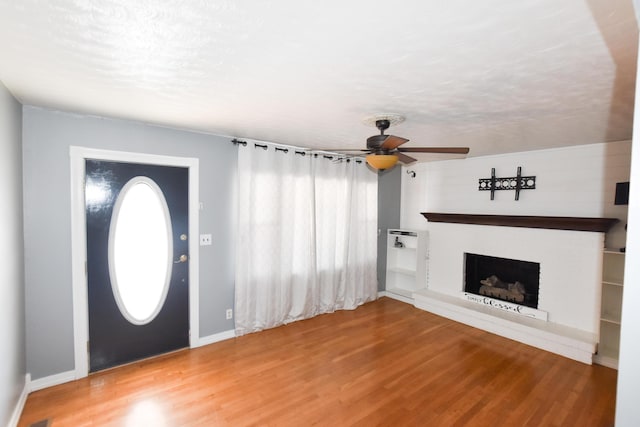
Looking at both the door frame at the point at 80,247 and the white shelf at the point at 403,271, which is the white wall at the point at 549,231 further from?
the door frame at the point at 80,247

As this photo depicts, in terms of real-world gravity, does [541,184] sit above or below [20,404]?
above

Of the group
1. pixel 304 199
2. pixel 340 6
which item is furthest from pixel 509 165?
pixel 340 6

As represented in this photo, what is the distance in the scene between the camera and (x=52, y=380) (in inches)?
104

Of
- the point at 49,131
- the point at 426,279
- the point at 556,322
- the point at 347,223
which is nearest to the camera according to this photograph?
the point at 49,131

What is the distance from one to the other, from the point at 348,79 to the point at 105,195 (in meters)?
2.56

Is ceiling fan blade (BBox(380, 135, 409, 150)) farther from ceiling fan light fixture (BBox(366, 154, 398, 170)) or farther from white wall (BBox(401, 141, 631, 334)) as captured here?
white wall (BBox(401, 141, 631, 334))

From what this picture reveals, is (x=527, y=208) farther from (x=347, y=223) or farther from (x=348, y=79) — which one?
(x=348, y=79)

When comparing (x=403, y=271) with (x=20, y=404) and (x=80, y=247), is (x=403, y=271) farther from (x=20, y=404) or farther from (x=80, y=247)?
(x=20, y=404)

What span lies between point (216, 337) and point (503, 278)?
4100mm

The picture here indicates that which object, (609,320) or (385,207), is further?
(385,207)

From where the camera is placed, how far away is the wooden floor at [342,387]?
2.33 metres

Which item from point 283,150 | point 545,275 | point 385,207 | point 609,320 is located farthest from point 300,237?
point 609,320

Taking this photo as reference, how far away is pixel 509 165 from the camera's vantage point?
4215 millimetres

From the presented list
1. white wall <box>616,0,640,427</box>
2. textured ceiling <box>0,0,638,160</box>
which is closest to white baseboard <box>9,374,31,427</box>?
textured ceiling <box>0,0,638,160</box>
